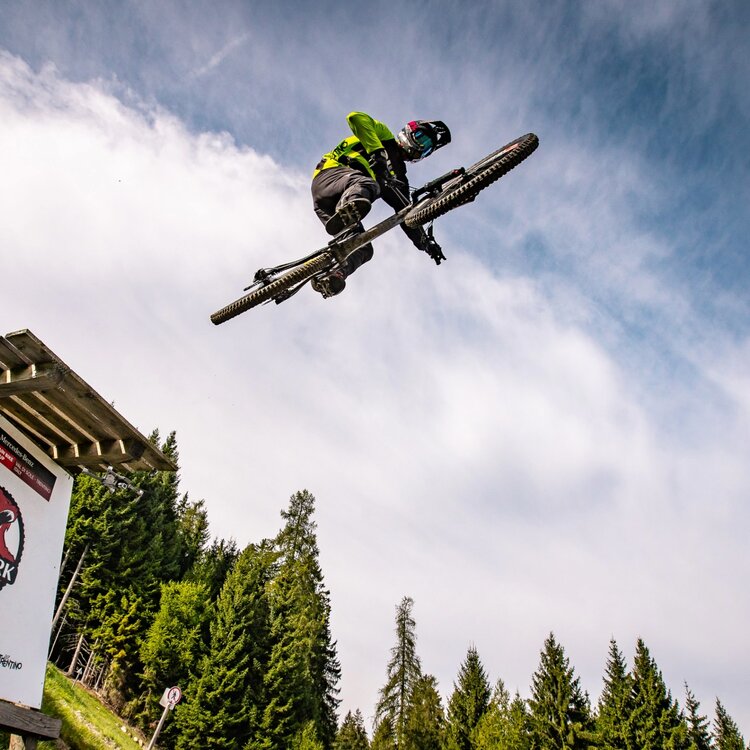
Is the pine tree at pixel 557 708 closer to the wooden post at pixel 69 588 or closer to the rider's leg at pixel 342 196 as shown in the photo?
the wooden post at pixel 69 588

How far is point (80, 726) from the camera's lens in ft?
52.1

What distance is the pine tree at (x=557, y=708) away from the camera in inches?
1213

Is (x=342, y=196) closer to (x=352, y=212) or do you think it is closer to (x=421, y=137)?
(x=352, y=212)

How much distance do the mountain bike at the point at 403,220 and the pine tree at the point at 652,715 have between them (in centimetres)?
3502

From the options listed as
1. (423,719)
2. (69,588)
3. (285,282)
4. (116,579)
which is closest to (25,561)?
(285,282)

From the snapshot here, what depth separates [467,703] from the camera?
3631cm

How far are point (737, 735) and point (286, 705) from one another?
3103 centimetres

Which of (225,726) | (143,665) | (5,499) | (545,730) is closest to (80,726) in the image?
(225,726)

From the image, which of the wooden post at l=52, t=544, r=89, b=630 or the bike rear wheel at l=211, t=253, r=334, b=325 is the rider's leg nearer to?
the bike rear wheel at l=211, t=253, r=334, b=325

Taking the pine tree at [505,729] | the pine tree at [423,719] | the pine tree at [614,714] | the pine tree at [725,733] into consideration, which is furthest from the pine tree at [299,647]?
the pine tree at [725,733]

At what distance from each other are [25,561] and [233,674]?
83.6 ft

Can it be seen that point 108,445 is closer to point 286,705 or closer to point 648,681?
point 286,705

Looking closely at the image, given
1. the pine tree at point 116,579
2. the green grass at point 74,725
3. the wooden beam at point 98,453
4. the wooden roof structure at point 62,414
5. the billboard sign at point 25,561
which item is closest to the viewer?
the wooden roof structure at point 62,414

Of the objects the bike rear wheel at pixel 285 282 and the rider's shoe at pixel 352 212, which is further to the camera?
the bike rear wheel at pixel 285 282
